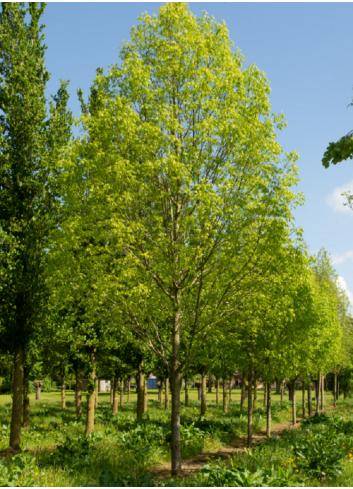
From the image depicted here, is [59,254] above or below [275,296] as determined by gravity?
above

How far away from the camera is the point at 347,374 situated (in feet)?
149

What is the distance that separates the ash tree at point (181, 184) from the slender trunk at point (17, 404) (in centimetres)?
487

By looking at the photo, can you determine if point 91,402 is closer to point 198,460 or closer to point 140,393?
point 198,460

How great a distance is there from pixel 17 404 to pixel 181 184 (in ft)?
Answer: 29.2

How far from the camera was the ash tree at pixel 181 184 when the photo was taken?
9531 mm

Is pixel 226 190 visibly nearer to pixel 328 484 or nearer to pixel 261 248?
pixel 261 248

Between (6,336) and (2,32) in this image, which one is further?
(2,32)

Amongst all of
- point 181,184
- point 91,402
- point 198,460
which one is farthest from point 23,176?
point 198,460

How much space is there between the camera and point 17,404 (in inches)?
500

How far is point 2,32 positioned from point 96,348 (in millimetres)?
12767

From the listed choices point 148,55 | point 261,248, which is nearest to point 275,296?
point 261,248

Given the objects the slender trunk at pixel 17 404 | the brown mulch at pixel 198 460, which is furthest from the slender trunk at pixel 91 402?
the brown mulch at pixel 198 460

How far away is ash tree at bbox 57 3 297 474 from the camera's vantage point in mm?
9531

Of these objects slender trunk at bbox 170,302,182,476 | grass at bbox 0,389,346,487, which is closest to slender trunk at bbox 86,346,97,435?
grass at bbox 0,389,346,487
